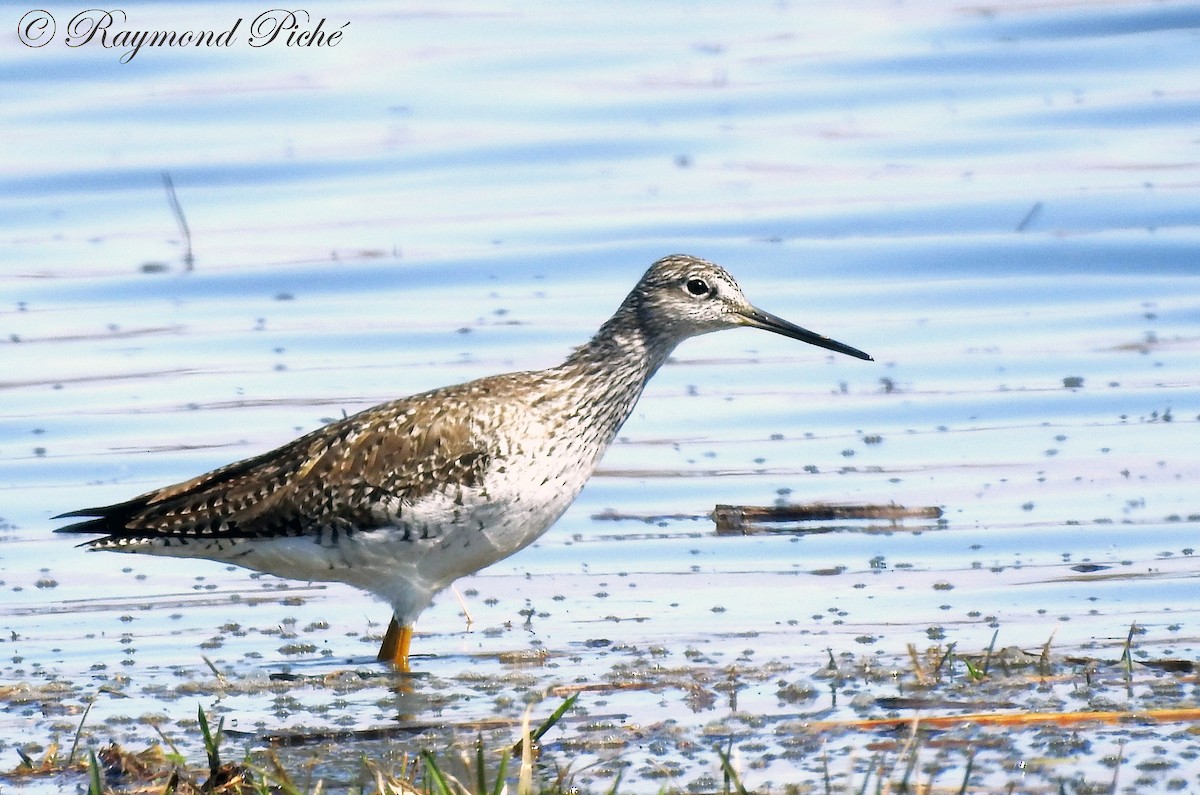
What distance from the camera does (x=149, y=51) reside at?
19.3 meters

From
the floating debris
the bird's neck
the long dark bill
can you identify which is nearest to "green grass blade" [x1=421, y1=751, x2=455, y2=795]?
the bird's neck

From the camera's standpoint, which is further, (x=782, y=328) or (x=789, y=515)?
(x=789, y=515)

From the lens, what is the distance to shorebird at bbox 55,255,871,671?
25.7ft

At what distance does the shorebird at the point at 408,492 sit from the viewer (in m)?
7.82

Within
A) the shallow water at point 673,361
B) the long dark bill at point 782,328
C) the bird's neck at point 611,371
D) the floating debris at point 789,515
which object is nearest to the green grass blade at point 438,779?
the shallow water at point 673,361

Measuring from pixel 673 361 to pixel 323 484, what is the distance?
5.10 meters

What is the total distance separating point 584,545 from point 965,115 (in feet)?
29.6

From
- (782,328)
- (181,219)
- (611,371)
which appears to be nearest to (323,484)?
(611,371)

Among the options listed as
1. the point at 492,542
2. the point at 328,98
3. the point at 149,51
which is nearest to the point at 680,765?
the point at 492,542

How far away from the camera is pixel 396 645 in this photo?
791 cm

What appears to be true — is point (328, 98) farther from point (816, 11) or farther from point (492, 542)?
point (492, 542)

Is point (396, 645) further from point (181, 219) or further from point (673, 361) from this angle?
point (181, 219)

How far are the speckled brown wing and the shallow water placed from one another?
0.49 m

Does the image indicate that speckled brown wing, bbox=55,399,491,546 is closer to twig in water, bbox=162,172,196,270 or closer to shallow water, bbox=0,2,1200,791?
shallow water, bbox=0,2,1200,791
